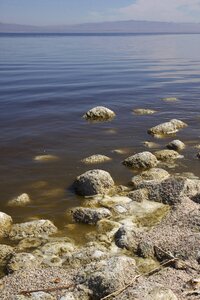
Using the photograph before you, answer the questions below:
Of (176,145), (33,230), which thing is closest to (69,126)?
(176,145)

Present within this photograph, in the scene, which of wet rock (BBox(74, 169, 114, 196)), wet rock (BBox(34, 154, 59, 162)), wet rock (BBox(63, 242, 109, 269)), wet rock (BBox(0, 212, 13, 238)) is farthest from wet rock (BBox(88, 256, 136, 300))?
wet rock (BBox(34, 154, 59, 162))

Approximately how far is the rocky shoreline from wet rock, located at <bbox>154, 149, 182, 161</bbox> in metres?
1.30

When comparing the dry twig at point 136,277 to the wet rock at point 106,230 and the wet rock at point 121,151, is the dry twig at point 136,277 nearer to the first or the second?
the wet rock at point 106,230

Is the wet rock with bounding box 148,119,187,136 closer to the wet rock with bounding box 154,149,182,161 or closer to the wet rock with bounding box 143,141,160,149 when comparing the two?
the wet rock with bounding box 143,141,160,149

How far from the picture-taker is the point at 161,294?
17.2 ft

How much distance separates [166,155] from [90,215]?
13.7 ft

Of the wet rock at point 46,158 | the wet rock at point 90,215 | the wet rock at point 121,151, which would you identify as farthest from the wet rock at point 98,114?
the wet rock at point 90,215

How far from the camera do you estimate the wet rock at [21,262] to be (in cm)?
642

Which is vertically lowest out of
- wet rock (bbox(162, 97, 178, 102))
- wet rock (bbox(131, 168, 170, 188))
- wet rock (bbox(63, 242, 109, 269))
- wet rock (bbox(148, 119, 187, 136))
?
wet rock (bbox(63, 242, 109, 269))

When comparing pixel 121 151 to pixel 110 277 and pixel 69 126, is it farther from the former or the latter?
pixel 110 277

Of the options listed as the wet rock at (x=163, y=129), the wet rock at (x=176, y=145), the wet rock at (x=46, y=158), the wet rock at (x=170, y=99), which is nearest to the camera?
the wet rock at (x=46, y=158)

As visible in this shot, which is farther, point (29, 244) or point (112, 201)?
point (112, 201)

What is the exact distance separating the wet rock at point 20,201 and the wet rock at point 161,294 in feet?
14.4

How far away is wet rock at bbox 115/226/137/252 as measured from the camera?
23.0ft
